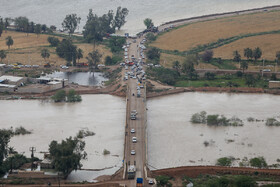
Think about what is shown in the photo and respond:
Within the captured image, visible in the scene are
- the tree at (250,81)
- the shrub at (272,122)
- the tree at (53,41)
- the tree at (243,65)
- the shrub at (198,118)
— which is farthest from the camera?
the tree at (53,41)

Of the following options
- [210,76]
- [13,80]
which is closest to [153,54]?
[210,76]

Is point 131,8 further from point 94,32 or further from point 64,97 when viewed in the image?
point 64,97

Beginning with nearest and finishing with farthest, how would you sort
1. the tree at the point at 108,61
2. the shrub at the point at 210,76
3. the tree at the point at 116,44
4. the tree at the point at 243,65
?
the shrub at the point at 210,76 → the tree at the point at 243,65 → the tree at the point at 108,61 → the tree at the point at 116,44

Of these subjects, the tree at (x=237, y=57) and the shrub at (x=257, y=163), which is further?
the tree at (x=237, y=57)

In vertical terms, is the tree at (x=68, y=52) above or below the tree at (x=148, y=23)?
below

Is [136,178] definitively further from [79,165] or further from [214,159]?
[214,159]

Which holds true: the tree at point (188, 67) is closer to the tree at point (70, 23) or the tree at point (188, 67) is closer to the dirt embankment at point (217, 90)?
the dirt embankment at point (217, 90)

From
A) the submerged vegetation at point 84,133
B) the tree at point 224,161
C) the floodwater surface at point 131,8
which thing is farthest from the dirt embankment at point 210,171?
the floodwater surface at point 131,8

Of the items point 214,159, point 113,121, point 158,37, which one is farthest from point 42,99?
point 158,37
